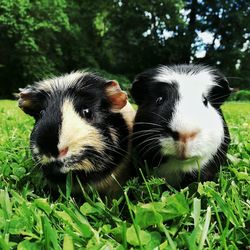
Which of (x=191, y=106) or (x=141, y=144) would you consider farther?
(x=141, y=144)

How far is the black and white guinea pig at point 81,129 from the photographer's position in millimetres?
2260

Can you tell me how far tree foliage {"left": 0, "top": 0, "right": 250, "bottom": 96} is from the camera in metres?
24.8

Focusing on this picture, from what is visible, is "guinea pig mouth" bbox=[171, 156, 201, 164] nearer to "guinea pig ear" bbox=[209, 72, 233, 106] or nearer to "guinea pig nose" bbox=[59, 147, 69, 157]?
"guinea pig ear" bbox=[209, 72, 233, 106]

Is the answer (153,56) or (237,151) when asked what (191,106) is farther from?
(153,56)

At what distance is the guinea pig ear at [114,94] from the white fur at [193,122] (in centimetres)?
26

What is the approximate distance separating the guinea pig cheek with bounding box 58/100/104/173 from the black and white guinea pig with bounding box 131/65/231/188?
295 mm

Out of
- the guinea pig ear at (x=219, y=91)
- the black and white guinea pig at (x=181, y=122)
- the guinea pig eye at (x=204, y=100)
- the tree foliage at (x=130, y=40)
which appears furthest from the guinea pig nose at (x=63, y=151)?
the tree foliage at (x=130, y=40)

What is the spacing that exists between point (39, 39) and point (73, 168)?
937 inches

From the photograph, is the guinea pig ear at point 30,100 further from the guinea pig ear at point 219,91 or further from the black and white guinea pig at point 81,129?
the guinea pig ear at point 219,91

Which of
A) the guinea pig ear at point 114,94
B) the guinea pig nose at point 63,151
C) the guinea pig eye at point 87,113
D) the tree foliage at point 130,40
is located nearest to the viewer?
the guinea pig nose at point 63,151

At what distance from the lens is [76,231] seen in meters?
1.92

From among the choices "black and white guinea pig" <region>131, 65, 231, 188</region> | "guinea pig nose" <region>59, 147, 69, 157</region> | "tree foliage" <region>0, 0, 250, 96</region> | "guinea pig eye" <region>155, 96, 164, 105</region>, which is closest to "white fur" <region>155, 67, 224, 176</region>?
"black and white guinea pig" <region>131, 65, 231, 188</region>

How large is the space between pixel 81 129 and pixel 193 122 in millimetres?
628

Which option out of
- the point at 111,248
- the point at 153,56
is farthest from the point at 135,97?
the point at 153,56
